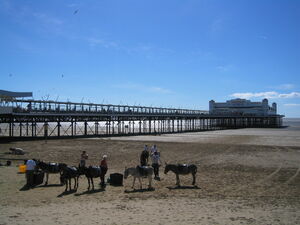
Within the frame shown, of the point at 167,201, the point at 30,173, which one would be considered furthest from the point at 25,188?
the point at 167,201

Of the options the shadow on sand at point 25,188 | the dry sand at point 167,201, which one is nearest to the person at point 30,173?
the shadow on sand at point 25,188

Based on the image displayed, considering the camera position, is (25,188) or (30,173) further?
(30,173)

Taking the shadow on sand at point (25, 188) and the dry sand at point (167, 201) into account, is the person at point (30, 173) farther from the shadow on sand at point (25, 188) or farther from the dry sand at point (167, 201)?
the dry sand at point (167, 201)

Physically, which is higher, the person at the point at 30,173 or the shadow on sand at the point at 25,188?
the person at the point at 30,173

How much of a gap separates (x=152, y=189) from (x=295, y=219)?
527 cm

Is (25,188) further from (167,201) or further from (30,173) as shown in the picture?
(167,201)

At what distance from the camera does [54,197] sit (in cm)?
1008

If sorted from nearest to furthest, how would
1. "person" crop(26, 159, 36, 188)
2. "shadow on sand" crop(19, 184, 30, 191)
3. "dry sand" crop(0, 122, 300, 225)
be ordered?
"dry sand" crop(0, 122, 300, 225) → "shadow on sand" crop(19, 184, 30, 191) → "person" crop(26, 159, 36, 188)

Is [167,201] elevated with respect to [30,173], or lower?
lower

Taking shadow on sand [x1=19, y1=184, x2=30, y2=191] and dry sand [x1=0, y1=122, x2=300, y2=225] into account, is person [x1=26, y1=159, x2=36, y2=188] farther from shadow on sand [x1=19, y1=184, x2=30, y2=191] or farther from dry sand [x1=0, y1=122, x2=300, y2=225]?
dry sand [x1=0, y1=122, x2=300, y2=225]

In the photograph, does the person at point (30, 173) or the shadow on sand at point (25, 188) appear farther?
the person at point (30, 173)

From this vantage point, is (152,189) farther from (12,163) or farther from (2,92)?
(2,92)

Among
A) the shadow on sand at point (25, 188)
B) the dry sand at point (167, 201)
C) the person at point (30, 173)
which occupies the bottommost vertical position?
the dry sand at point (167, 201)

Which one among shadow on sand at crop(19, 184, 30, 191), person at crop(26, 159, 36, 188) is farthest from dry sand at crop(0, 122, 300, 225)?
person at crop(26, 159, 36, 188)
